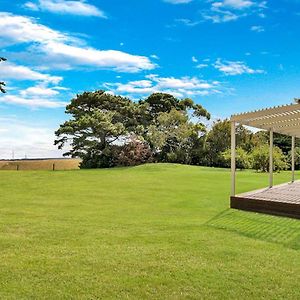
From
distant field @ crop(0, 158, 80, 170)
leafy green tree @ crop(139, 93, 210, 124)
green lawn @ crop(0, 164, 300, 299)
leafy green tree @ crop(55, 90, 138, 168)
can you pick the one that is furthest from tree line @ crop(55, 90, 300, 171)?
green lawn @ crop(0, 164, 300, 299)

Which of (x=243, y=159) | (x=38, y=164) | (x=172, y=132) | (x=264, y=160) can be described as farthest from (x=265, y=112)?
(x=38, y=164)

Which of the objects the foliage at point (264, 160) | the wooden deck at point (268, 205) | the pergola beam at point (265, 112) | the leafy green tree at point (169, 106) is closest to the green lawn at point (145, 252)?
the wooden deck at point (268, 205)

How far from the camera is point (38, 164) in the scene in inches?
1139

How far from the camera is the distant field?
92.4 feet

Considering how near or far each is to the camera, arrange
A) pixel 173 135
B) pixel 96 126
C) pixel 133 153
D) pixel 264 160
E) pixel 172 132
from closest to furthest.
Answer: pixel 264 160
pixel 133 153
pixel 96 126
pixel 173 135
pixel 172 132

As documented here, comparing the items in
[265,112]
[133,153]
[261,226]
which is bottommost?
[261,226]

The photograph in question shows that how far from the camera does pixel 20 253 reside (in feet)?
15.8

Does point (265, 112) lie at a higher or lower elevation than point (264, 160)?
higher

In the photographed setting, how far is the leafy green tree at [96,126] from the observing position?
90.8 feet

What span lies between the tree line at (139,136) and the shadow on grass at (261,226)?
749 inches

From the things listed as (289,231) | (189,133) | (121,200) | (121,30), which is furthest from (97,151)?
(289,231)

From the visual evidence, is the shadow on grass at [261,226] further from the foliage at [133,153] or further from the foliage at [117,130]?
the foliage at [117,130]

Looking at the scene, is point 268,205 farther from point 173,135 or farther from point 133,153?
point 173,135

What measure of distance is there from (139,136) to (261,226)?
21.4 meters
